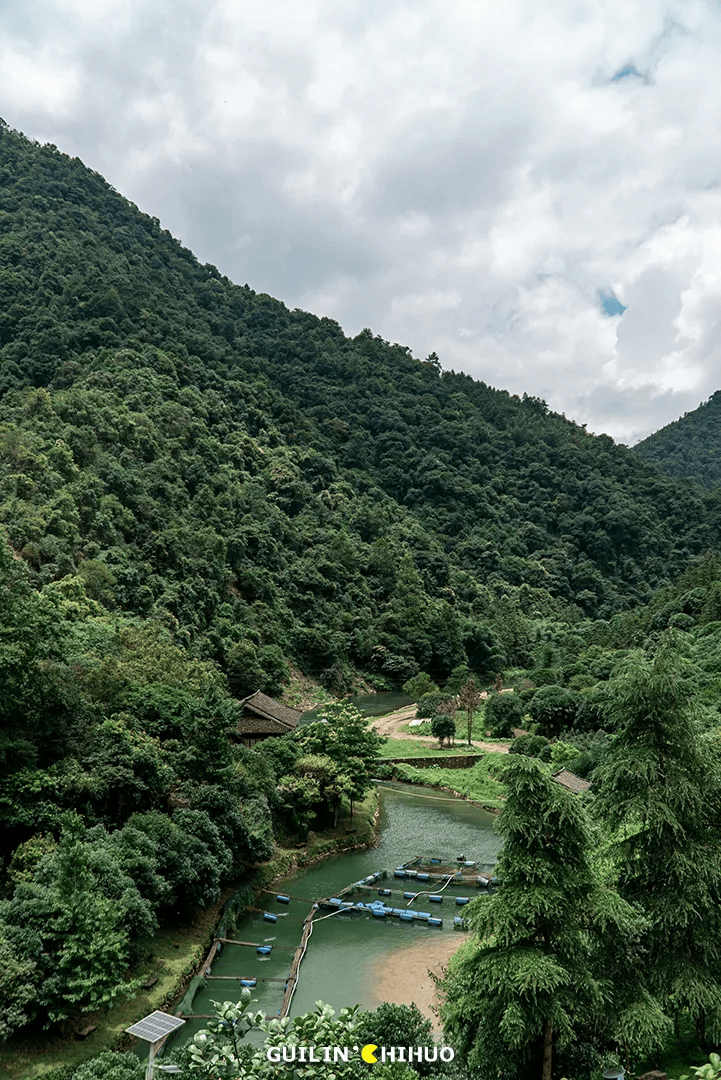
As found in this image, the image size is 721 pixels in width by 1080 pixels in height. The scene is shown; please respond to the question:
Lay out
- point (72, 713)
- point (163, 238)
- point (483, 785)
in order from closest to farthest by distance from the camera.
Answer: point (72, 713) → point (483, 785) → point (163, 238)

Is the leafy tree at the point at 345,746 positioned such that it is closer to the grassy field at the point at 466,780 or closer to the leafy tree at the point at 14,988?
the grassy field at the point at 466,780

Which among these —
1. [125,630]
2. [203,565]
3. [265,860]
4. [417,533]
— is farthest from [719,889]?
[417,533]

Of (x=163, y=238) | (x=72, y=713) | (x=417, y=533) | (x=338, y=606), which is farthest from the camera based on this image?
(x=163, y=238)

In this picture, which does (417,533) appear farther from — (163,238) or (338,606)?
(163,238)

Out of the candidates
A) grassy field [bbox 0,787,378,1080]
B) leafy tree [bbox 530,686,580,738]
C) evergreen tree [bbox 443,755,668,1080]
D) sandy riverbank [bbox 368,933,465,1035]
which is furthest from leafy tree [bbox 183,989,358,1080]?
leafy tree [bbox 530,686,580,738]

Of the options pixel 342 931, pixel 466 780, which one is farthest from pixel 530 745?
pixel 342 931

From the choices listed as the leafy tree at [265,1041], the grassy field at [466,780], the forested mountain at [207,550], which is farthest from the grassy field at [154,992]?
the grassy field at [466,780]

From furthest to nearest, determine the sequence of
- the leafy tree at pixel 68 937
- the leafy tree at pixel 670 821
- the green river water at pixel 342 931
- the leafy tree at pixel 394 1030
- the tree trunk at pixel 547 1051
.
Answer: the green river water at pixel 342 931 → the leafy tree at pixel 68 937 → the leafy tree at pixel 394 1030 → the leafy tree at pixel 670 821 → the tree trunk at pixel 547 1051
